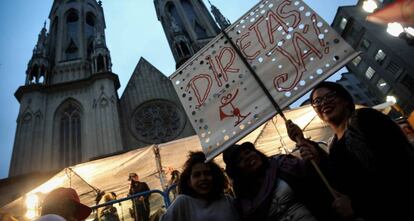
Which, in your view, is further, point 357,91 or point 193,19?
point 357,91

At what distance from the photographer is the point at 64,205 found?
2.16 metres

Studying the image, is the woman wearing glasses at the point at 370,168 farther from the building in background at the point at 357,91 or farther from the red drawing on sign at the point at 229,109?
the building in background at the point at 357,91

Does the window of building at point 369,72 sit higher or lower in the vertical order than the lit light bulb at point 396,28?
higher

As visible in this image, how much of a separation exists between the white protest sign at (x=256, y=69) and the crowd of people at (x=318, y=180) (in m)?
0.17

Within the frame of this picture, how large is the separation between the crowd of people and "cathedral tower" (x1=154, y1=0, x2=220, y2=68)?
17.2 meters

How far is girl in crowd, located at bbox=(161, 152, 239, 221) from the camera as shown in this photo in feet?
6.42

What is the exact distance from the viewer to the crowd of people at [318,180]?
4.66 feet

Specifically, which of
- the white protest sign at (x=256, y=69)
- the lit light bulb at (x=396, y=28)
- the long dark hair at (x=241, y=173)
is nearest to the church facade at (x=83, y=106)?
the white protest sign at (x=256, y=69)

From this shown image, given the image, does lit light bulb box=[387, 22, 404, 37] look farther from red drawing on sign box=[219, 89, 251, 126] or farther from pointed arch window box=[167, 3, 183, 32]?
pointed arch window box=[167, 3, 183, 32]

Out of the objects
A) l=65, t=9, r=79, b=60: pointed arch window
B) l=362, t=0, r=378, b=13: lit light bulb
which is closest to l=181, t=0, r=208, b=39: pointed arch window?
l=65, t=9, r=79, b=60: pointed arch window

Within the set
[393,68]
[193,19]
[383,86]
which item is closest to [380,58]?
[393,68]

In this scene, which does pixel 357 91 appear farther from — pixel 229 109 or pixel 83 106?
pixel 229 109

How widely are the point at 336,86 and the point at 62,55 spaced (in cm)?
2100

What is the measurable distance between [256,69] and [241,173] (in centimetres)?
93
